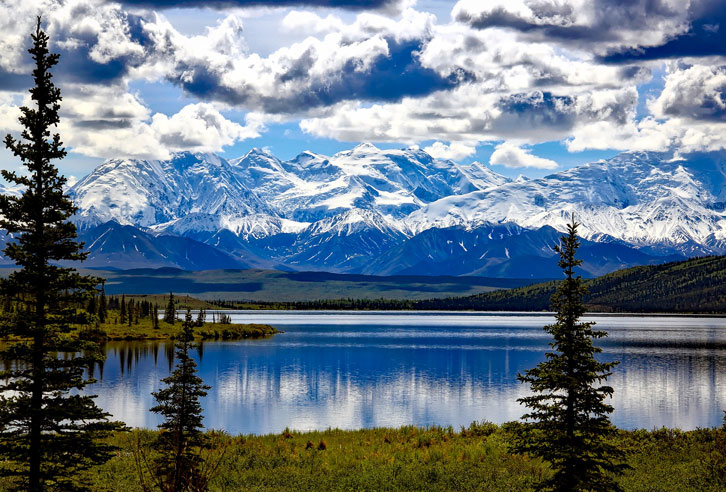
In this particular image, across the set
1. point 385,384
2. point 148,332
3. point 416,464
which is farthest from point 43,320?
point 148,332

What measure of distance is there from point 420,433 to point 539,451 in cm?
2274

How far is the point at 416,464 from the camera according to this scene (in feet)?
125

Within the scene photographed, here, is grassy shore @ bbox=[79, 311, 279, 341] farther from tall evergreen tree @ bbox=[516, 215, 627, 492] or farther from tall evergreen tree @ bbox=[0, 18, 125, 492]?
tall evergreen tree @ bbox=[516, 215, 627, 492]

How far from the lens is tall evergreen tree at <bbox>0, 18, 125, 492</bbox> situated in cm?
2702

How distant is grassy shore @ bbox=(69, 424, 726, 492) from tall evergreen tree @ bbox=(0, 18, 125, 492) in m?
3.78

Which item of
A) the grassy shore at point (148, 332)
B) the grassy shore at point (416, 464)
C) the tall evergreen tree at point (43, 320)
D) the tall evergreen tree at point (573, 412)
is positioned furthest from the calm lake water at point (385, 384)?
the tall evergreen tree at point (573, 412)

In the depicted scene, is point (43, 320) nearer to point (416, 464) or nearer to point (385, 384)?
point (416, 464)

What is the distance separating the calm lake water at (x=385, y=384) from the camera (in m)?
67.4

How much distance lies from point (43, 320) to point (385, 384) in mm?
71128

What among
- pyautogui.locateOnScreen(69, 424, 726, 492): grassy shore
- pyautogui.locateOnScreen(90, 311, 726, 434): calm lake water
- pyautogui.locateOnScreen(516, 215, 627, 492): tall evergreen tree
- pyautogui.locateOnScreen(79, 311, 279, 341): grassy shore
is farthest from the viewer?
pyautogui.locateOnScreen(79, 311, 279, 341): grassy shore

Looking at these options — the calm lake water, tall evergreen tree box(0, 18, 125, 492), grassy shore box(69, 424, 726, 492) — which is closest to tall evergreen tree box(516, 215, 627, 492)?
grassy shore box(69, 424, 726, 492)

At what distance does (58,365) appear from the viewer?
27516mm

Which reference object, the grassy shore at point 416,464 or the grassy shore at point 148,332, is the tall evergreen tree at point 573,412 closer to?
the grassy shore at point 416,464

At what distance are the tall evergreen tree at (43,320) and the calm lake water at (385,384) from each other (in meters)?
33.7
